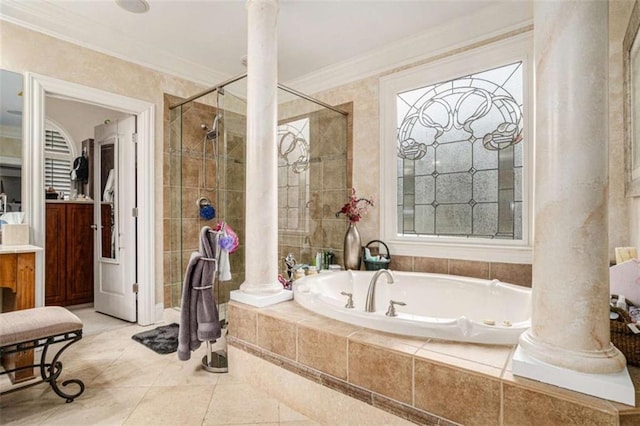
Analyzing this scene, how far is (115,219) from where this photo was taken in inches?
131

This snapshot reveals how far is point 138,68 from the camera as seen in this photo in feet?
10.3

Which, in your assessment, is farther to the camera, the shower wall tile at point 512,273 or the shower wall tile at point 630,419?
the shower wall tile at point 512,273

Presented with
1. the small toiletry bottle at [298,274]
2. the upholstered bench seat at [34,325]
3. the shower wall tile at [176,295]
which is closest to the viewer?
the upholstered bench seat at [34,325]

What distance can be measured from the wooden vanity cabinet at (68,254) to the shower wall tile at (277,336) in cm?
312

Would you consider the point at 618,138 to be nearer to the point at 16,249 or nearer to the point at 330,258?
the point at 330,258

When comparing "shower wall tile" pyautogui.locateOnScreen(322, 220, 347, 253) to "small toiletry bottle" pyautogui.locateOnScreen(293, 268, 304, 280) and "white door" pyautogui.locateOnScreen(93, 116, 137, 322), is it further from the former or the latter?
"white door" pyautogui.locateOnScreen(93, 116, 137, 322)

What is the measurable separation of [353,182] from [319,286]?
1282 millimetres

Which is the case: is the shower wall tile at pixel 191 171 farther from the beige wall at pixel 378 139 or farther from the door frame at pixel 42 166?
the beige wall at pixel 378 139

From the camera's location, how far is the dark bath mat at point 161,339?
2629mm

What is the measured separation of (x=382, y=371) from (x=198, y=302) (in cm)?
133

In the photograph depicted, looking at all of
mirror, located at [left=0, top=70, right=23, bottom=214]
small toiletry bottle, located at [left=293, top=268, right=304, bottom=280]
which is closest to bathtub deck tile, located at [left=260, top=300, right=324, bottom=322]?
small toiletry bottle, located at [left=293, top=268, right=304, bottom=280]

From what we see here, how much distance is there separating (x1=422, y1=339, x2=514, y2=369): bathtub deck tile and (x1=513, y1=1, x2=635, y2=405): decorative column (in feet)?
0.51

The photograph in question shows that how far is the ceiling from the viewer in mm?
2508

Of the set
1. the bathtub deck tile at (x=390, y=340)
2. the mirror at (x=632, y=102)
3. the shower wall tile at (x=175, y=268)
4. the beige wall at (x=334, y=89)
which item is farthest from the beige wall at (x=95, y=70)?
the mirror at (x=632, y=102)
